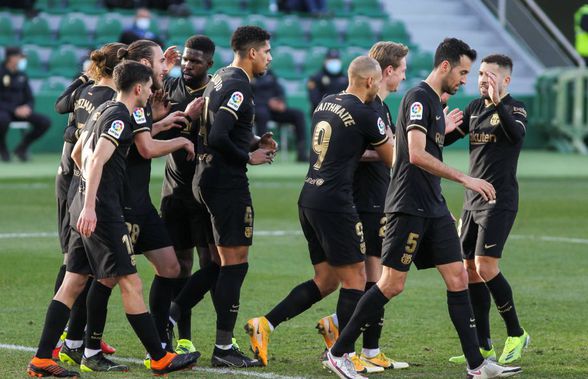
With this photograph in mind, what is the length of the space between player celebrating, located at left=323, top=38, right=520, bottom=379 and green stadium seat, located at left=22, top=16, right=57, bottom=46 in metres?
20.4

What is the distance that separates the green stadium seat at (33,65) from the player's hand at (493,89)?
764 inches

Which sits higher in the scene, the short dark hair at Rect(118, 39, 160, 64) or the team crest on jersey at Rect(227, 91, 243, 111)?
the short dark hair at Rect(118, 39, 160, 64)

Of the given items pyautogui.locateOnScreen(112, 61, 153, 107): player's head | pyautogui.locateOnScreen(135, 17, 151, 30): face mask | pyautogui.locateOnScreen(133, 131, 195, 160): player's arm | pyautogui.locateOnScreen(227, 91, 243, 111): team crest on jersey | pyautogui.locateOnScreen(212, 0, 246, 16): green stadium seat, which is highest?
Result: pyautogui.locateOnScreen(212, 0, 246, 16): green stadium seat

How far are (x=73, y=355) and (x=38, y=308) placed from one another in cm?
194

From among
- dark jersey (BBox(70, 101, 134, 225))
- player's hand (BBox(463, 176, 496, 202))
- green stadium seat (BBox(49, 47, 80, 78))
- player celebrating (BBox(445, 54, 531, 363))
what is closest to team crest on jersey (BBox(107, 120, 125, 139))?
dark jersey (BBox(70, 101, 134, 225))

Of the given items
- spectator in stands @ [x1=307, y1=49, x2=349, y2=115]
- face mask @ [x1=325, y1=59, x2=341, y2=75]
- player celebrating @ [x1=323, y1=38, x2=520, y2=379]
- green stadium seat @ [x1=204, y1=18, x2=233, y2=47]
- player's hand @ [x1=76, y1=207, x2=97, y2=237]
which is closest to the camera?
player's hand @ [x1=76, y1=207, x2=97, y2=237]

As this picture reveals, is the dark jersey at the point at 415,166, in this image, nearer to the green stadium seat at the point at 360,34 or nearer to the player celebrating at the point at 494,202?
the player celebrating at the point at 494,202

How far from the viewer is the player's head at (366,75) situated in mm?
7465

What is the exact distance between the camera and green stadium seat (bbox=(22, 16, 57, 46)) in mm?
26422

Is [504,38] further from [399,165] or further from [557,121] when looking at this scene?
[399,165]

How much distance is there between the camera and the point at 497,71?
27.4 ft

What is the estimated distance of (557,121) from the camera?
89.0ft

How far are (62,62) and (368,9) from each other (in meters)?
7.96

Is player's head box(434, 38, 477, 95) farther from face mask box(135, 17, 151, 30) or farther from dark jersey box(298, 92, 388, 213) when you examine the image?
face mask box(135, 17, 151, 30)
